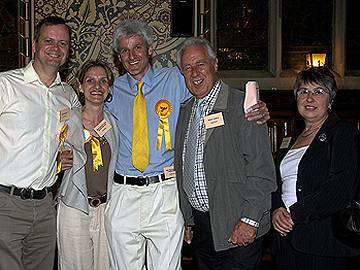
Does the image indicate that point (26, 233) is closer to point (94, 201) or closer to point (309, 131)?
point (94, 201)

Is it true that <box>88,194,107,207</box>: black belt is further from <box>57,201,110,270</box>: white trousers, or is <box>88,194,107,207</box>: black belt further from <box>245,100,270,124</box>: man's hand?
<box>245,100,270,124</box>: man's hand

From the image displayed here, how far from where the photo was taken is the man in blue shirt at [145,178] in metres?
2.97

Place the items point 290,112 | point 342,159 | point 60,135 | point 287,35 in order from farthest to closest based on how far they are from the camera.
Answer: point 287,35
point 290,112
point 60,135
point 342,159

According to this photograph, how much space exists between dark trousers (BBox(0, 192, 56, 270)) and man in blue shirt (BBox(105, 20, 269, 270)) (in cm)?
33

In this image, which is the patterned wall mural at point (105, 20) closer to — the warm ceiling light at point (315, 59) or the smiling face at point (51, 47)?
the warm ceiling light at point (315, 59)

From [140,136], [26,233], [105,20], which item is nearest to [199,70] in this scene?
[140,136]

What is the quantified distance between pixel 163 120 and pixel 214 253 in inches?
29.7

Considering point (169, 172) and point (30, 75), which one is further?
point (169, 172)

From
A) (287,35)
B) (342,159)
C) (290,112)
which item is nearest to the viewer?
(342,159)

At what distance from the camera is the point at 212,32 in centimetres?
570

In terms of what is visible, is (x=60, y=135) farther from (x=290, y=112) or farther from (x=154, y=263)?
(x=290, y=112)

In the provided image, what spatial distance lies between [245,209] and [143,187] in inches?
23.1

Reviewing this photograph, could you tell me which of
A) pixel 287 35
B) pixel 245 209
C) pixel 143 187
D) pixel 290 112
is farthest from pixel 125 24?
pixel 287 35

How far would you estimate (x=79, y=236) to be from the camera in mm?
3000
